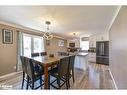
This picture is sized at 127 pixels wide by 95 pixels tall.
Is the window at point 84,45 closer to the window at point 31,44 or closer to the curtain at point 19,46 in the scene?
the window at point 31,44

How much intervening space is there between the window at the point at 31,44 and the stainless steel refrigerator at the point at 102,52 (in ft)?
13.0

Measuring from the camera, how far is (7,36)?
391cm

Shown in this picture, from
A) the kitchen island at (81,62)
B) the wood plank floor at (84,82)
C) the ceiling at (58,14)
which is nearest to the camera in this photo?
the ceiling at (58,14)

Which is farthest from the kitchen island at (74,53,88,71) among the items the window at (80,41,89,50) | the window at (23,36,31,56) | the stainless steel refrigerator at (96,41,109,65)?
the window at (80,41,89,50)

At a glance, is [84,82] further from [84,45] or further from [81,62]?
[84,45]

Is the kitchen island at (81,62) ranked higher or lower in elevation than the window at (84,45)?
lower

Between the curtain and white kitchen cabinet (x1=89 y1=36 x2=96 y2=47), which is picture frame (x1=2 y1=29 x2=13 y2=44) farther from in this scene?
white kitchen cabinet (x1=89 y1=36 x2=96 y2=47)

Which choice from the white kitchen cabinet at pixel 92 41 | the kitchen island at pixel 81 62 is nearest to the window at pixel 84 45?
the white kitchen cabinet at pixel 92 41

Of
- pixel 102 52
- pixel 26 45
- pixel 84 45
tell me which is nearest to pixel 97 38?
pixel 102 52

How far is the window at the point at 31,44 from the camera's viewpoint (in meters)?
4.88

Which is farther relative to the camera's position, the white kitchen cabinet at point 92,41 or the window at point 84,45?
the window at point 84,45

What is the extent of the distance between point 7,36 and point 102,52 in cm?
578
